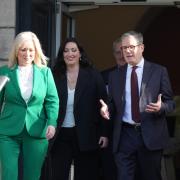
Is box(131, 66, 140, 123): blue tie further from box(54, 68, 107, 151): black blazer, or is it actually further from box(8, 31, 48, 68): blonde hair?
box(8, 31, 48, 68): blonde hair

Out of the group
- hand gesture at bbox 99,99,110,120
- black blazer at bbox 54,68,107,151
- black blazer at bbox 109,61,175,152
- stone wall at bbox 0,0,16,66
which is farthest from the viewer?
stone wall at bbox 0,0,16,66

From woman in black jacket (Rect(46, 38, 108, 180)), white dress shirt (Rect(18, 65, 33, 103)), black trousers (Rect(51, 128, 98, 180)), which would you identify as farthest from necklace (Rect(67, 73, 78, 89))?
white dress shirt (Rect(18, 65, 33, 103))

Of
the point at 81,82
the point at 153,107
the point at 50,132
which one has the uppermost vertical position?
the point at 81,82

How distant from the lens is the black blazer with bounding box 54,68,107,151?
Answer: 6.17 m

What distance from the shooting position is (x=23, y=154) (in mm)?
5629

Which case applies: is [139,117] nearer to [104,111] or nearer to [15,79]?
[104,111]

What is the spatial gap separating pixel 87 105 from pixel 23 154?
927mm

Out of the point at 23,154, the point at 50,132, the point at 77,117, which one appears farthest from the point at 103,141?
the point at 23,154

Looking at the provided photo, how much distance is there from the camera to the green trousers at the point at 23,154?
553cm

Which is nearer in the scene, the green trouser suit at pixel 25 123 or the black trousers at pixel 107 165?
the green trouser suit at pixel 25 123

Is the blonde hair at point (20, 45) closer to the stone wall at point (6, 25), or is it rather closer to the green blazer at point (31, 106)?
the green blazer at point (31, 106)

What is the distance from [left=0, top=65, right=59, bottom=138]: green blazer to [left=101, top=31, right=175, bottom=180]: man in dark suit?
48 centimetres

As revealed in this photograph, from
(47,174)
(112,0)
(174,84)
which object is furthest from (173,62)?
(47,174)

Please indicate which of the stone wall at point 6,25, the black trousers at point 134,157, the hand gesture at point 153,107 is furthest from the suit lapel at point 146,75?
the stone wall at point 6,25
